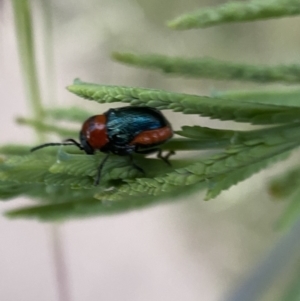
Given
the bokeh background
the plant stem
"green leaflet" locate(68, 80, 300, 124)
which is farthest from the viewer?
the bokeh background

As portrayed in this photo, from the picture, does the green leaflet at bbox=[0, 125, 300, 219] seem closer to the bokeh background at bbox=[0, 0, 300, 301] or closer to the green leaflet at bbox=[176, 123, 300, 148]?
the green leaflet at bbox=[176, 123, 300, 148]

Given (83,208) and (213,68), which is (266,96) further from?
(83,208)

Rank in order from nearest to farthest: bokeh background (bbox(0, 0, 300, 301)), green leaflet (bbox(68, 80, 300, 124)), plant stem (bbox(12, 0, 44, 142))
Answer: green leaflet (bbox(68, 80, 300, 124)) → plant stem (bbox(12, 0, 44, 142)) → bokeh background (bbox(0, 0, 300, 301))

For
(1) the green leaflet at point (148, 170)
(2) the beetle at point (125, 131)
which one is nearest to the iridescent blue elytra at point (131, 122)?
(2) the beetle at point (125, 131)

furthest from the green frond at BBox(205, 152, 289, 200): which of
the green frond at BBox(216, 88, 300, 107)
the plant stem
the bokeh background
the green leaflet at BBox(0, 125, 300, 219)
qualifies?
the bokeh background

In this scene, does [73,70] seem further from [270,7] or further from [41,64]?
[270,7]

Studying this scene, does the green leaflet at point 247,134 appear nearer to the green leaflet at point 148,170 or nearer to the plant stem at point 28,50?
the green leaflet at point 148,170
